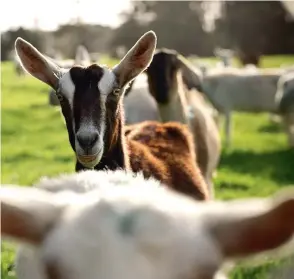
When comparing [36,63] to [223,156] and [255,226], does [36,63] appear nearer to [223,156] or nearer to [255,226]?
[255,226]

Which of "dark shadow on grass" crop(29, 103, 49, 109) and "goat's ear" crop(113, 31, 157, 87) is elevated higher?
"goat's ear" crop(113, 31, 157, 87)

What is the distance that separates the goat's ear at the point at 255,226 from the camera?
7.02ft

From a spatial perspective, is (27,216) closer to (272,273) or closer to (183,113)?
(272,273)

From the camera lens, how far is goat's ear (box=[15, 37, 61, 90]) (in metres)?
5.68

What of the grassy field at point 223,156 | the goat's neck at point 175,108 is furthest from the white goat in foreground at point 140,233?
the goat's neck at point 175,108

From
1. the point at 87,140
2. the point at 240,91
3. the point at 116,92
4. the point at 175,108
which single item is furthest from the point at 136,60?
the point at 240,91

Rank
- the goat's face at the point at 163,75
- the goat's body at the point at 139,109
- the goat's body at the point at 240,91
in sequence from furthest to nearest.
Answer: the goat's body at the point at 240,91 < the goat's body at the point at 139,109 < the goat's face at the point at 163,75

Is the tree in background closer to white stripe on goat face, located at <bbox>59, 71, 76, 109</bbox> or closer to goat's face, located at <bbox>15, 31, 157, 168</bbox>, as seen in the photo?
goat's face, located at <bbox>15, 31, 157, 168</bbox>

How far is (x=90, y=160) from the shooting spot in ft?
17.0

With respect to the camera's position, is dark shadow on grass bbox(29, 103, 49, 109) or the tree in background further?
the tree in background

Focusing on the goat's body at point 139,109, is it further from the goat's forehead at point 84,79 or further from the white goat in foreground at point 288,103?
the white goat in foreground at point 288,103

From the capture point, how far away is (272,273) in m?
5.50

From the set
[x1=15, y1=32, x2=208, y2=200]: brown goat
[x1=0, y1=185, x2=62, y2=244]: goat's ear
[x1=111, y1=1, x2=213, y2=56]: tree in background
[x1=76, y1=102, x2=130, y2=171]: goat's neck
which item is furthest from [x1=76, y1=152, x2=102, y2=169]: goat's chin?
[x1=111, y1=1, x2=213, y2=56]: tree in background

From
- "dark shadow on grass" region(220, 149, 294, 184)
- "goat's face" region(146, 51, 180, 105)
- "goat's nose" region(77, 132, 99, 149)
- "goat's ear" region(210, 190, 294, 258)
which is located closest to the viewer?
"goat's ear" region(210, 190, 294, 258)
